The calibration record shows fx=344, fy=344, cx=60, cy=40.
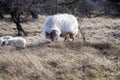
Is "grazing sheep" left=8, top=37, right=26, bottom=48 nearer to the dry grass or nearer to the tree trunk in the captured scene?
the dry grass

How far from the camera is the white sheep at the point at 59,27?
12359 millimetres

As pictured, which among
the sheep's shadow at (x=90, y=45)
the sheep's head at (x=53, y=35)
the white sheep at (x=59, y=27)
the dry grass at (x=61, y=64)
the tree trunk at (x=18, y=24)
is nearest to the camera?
the dry grass at (x=61, y=64)

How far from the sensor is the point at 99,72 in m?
7.55

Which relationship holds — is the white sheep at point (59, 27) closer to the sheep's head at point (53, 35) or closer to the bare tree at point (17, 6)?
the sheep's head at point (53, 35)

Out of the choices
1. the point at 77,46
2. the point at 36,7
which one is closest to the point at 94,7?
the point at 36,7

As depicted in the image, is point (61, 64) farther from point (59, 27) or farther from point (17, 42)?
point (59, 27)

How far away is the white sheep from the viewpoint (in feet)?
40.5

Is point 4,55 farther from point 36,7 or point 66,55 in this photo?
point 36,7

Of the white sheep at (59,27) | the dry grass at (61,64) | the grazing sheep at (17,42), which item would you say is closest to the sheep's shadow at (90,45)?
the dry grass at (61,64)

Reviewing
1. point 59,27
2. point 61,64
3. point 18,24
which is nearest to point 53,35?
point 59,27

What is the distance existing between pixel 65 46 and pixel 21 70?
2.50 m

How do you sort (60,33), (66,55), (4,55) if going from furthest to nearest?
1. (60,33)
2. (66,55)
3. (4,55)

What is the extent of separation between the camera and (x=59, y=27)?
1277cm

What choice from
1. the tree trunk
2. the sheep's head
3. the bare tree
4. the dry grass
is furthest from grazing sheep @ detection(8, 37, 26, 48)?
the tree trunk
